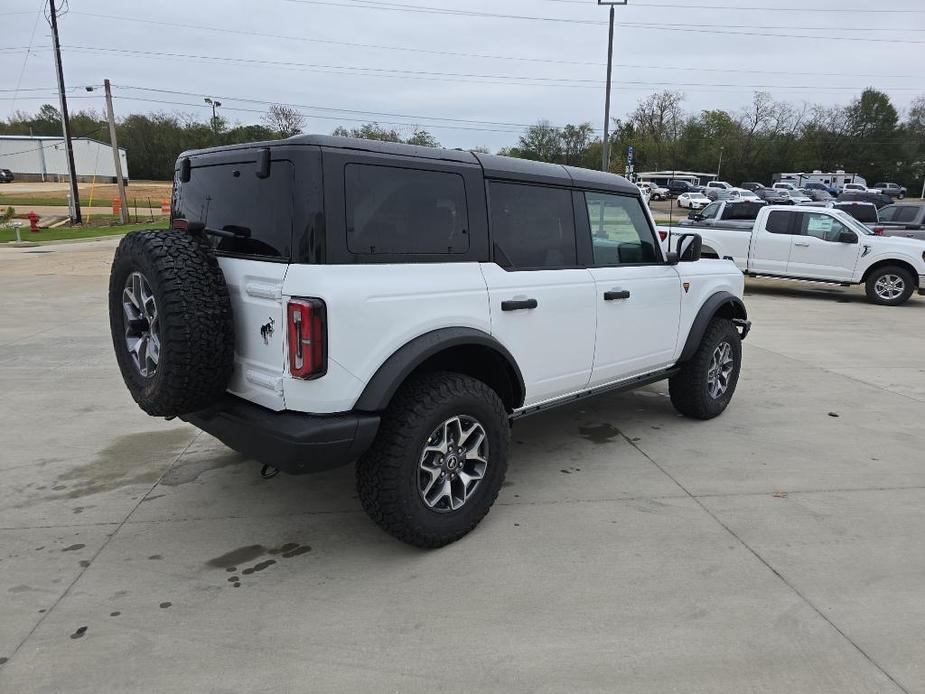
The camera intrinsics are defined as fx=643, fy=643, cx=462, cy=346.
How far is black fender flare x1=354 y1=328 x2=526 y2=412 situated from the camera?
2836 mm

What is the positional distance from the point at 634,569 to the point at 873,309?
10.9 meters

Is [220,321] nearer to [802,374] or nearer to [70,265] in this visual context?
[802,374]

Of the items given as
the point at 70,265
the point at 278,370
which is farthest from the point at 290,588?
the point at 70,265

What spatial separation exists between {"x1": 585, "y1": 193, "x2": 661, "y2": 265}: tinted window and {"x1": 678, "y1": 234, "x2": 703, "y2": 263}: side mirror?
0.18 m

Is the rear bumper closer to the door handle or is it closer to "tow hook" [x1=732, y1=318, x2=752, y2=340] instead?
the door handle

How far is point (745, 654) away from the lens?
2.49 m

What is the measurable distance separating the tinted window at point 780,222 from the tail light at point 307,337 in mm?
12152

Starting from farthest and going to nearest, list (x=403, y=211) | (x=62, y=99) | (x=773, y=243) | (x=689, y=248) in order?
(x=62, y=99)
(x=773, y=243)
(x=689, y=248)
(x=403, y=211)

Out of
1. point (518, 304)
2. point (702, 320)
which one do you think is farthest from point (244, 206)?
point (702, 320)

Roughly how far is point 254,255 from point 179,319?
436mm

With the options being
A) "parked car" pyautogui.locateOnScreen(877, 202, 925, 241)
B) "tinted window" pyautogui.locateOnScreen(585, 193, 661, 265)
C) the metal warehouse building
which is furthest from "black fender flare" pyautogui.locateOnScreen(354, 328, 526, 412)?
the metal warehouse building

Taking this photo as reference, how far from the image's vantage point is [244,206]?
9.93 feet

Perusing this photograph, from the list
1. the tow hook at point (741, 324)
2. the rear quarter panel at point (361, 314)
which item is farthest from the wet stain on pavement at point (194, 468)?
the tow hook at point (741, 324)

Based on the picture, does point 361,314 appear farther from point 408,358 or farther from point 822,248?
point 822,248
